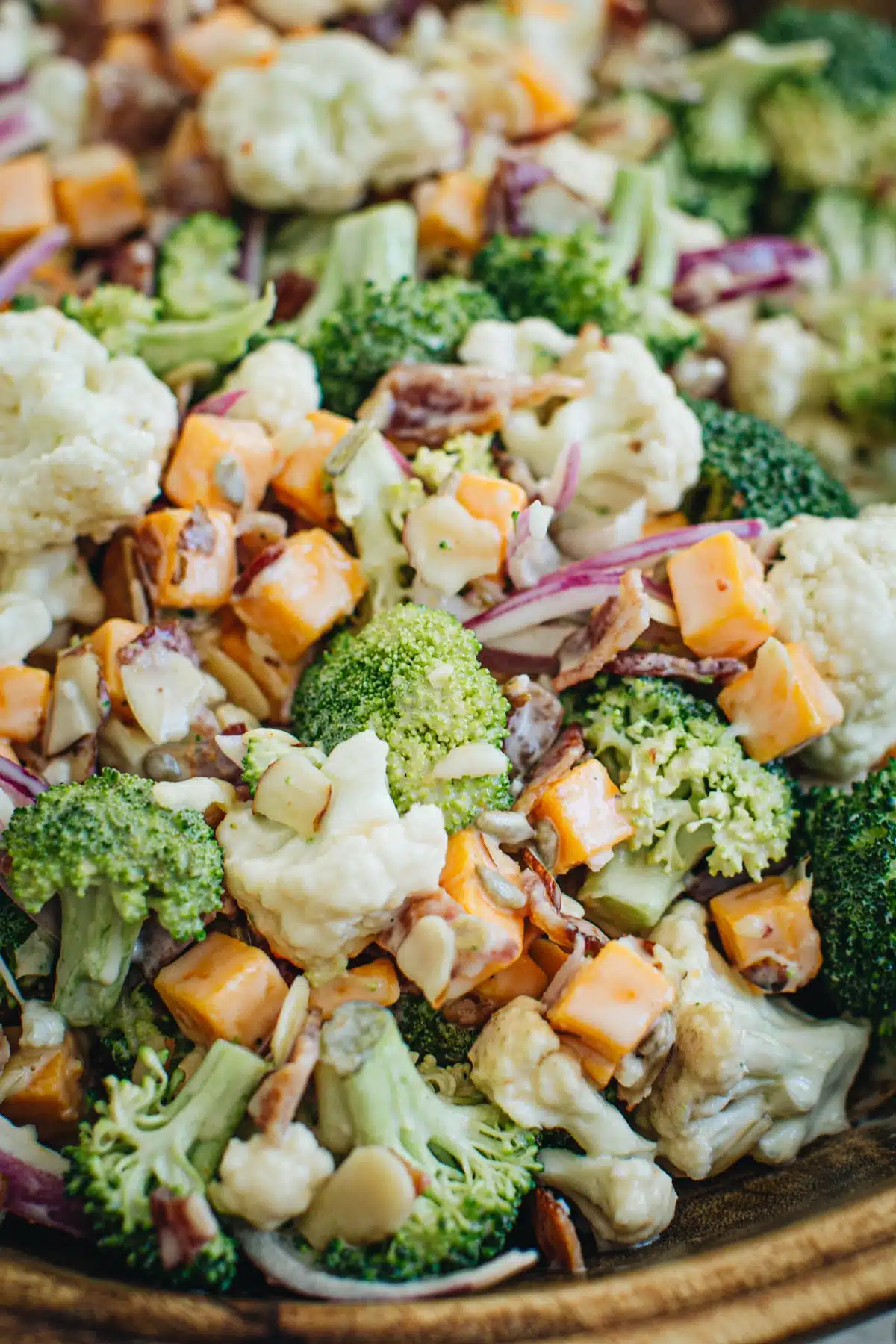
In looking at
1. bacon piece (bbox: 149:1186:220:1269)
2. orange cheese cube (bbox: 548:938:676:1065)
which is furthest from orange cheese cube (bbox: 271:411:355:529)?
bacon piece (bbox: 149:1186:220:1269)

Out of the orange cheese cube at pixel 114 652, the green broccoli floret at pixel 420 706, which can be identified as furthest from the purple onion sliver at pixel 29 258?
the green broccoli floret at pixel 420 706

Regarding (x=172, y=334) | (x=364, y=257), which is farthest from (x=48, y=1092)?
(x=364, y=257)

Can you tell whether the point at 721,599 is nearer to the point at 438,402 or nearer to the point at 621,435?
the point at 621,435

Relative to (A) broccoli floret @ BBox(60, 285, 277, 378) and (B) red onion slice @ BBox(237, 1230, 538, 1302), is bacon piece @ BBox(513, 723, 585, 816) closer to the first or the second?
(B) red onion slice @ BBox(237, 1230, 538, 1302)

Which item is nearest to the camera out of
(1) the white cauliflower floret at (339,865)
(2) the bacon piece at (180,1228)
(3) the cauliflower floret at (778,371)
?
(2) the bacon piece at (180,1228)

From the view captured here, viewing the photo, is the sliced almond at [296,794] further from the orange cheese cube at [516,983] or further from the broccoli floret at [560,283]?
the broccoli floret at [560,283]
